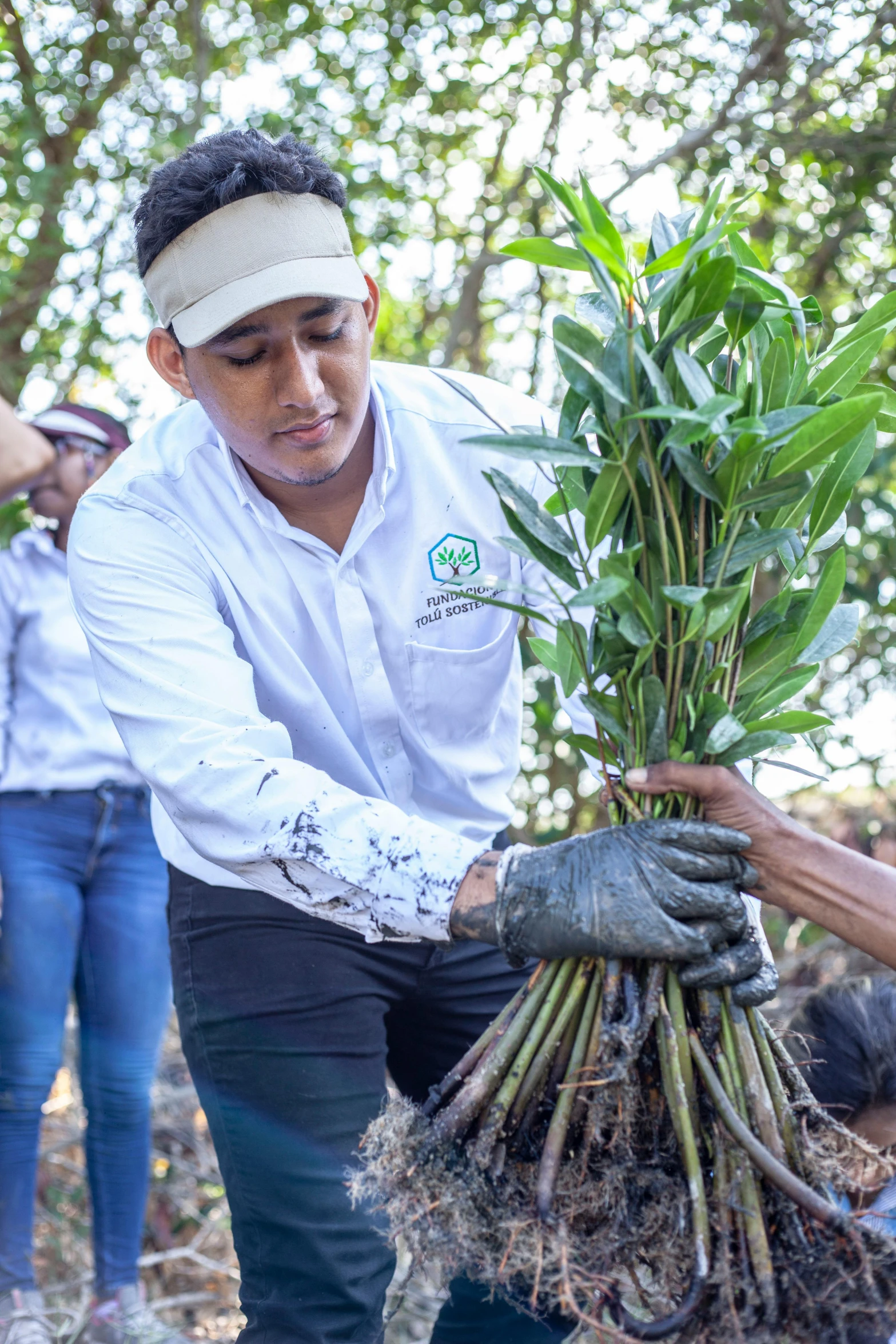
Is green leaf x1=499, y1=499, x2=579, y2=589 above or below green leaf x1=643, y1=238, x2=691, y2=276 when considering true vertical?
below

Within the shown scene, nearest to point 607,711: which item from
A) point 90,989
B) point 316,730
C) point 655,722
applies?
point 655,722

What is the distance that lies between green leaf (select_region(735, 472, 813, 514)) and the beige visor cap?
2.57ft

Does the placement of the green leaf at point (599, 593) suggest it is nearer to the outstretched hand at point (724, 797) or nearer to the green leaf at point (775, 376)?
the outstretched hand at point (724, 797)

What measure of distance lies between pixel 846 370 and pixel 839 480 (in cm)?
15

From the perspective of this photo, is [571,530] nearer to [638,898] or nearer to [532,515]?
[532,515]

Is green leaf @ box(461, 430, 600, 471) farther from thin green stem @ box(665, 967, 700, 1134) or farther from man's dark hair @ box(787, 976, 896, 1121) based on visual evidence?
man's dark hair @ box(787, 976, 896, 1121)

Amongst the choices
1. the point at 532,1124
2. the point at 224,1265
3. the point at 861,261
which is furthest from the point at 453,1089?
the point at 861,261

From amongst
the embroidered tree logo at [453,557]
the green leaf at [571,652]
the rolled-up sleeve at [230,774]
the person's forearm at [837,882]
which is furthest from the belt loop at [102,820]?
the person's forearm at [837,882]

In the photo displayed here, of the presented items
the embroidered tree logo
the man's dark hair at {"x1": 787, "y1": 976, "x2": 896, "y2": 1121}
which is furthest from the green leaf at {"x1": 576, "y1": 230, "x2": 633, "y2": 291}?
the man's dark hair at {"x1": 787, "y1": 976, "x2": 896, "y2": 1121}

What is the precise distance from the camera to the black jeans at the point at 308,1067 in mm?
1793

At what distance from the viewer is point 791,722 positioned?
1633 millimetres

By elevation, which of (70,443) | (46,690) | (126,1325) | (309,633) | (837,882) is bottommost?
(126,1325)

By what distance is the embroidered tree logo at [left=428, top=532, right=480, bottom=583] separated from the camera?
215 cm

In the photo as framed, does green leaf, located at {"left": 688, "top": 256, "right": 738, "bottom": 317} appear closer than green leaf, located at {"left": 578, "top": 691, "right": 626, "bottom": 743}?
Yes
